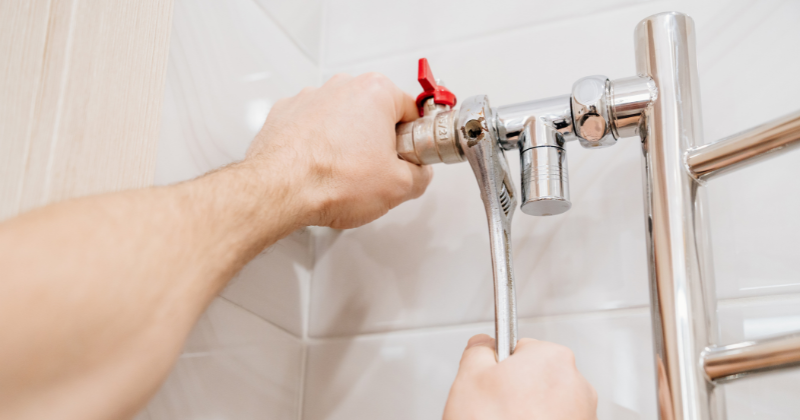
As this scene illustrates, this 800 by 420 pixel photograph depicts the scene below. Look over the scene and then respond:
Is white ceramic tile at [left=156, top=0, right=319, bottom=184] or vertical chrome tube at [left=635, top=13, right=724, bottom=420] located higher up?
white ceramic tile at [left=156, top=0, right=319, bottom=184]

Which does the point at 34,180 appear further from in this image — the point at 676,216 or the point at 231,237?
the point at 676,216

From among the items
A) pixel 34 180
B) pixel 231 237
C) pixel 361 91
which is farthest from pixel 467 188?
pixel 34 180

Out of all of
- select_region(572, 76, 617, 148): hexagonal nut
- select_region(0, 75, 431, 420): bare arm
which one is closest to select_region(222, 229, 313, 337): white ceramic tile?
select_region(0, 75, 431, 420): bare arm

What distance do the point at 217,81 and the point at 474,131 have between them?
0.27 m

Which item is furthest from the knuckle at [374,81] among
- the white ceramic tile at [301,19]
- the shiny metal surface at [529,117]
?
the white ceramic tile at [301,19]

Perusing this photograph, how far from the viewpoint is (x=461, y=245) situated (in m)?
0.66

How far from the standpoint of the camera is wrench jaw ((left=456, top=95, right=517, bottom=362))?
49cm

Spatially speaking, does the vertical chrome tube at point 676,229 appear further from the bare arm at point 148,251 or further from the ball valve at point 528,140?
the bare arm at point 148,251

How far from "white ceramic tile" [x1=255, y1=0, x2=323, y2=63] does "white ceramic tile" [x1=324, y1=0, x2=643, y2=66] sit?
16 mm

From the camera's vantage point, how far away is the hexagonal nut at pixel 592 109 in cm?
49

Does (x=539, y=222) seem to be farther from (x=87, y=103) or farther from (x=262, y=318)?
(x=87, y=103)

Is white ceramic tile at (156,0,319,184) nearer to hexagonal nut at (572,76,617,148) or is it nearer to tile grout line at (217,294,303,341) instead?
tile grout line at (217,294,303,341)

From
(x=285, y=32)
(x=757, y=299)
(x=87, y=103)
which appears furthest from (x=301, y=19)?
(x=757, y=299)

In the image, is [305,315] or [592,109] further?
[305,315]
